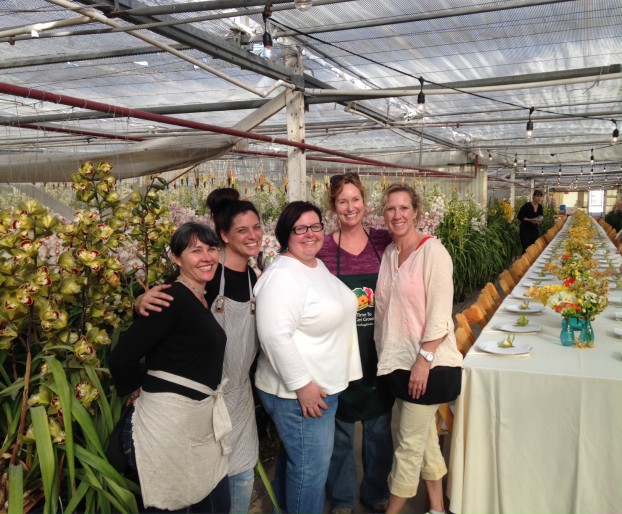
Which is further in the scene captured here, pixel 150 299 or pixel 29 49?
pixel 29 49

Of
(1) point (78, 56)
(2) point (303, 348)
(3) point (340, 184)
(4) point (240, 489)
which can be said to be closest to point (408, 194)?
(3) point (340, 184)

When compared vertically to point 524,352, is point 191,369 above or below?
above

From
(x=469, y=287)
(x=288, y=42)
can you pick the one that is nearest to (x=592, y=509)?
(x=288, y=42)

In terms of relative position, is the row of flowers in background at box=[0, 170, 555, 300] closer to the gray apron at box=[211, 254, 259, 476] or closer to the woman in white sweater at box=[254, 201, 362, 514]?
the woman in white sweater at box=[254, 201, 362, 514]

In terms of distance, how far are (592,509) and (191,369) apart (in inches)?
61.5

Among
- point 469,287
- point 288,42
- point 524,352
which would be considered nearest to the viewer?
point 524,352

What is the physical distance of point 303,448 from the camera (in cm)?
181

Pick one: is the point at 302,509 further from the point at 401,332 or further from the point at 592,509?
the point at 592,509

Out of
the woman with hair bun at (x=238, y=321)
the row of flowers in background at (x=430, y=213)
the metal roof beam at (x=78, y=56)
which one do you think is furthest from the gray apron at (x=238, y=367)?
the metal roof beam at (x=78, y=56)

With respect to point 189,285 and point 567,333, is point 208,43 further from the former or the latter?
point 567,333

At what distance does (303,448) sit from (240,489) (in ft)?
0.84

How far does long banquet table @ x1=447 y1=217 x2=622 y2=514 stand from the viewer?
1943 mm

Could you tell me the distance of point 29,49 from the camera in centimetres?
468

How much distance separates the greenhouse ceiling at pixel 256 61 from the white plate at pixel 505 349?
1.66 m
